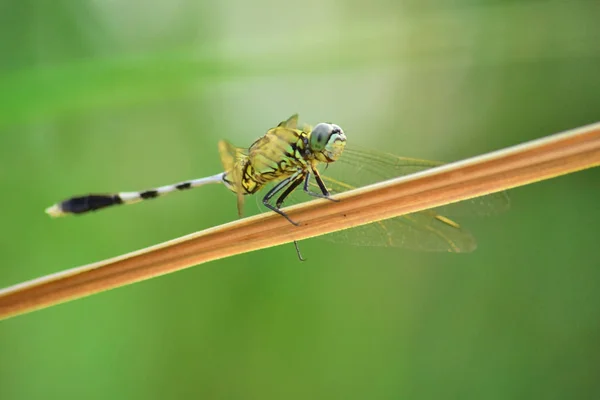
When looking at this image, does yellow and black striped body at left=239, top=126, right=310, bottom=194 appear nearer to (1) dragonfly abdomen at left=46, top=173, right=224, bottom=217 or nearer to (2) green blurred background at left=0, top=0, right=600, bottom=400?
(1) dragonfly abdomen at left=46, top=173, right=224, bottom=217

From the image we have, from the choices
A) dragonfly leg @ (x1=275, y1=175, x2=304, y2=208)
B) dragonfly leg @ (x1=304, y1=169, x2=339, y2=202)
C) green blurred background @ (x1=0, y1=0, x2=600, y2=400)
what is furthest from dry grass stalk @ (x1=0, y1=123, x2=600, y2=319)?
green blurred background @ (x1=0, y1=0, x2=600, y2=400)

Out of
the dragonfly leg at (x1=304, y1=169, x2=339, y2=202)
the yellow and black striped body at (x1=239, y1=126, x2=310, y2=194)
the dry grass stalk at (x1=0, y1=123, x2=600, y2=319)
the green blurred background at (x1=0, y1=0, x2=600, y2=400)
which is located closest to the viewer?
the dry grass stalk at (x1=0, y1=123, x2=600, y2=319)

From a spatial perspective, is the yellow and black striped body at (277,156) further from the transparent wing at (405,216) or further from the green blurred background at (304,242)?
the green blurred background at (304,242)

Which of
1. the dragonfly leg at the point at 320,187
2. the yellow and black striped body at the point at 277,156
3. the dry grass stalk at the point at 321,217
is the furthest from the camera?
the yellow and black striped body at the point at 277,156

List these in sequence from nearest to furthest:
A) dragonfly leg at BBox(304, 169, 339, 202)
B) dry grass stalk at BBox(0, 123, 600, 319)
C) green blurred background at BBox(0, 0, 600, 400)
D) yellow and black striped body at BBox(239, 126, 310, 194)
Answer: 1. dry grass stalk at BBox(0, 123, 600, 319)
2. dragonfly leg at BBox(304, 169, 339, 202)
3. yellow and black striped body at BBox(239, 126, 310, 194)
4. green blurred background at BBox(0, 0, 600, 400)

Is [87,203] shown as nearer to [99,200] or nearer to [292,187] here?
[99,200]

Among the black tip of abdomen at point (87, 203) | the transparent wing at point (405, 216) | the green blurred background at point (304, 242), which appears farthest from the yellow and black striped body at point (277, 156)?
the green blurred background at point (304, 242)

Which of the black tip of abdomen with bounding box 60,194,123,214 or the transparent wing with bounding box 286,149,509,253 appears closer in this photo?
the transparent wing with bounding box 286,149,509,253

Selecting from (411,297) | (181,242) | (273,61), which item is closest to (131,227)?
(273,61)

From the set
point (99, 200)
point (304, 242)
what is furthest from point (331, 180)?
point (304, 242)
